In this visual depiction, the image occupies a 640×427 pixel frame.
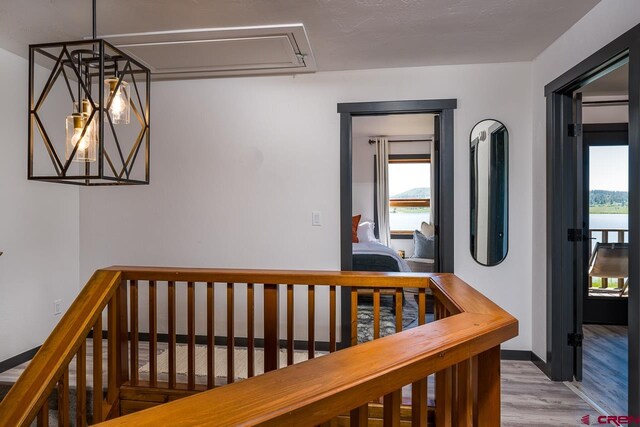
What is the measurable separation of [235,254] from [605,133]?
13.2ft

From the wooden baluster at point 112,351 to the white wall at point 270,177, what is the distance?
4.70 ft

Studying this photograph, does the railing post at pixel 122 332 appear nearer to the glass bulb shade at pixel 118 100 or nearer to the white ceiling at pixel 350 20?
the glass bulb shade at pixel 118 100

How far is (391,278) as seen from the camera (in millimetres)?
1869

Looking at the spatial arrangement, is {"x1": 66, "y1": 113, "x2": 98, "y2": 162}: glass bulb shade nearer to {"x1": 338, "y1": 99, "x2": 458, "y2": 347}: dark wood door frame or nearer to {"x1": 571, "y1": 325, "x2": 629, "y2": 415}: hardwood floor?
{"x1": 338, "y1": 99, "x2": 458, "y2": 347}: dark wood door frame

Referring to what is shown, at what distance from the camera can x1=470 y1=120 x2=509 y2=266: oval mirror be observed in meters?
3.12

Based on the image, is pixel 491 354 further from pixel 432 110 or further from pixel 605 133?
pixel 605 133

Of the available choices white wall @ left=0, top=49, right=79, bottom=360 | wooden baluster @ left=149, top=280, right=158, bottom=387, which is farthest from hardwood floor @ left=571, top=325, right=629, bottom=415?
white wall @ left=0, top=49, right=79, bottom=360

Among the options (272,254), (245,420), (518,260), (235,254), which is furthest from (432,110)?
(245,420)

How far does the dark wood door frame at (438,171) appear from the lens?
3145mm

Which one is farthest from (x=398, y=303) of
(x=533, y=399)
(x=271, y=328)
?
(x=533, y=399)

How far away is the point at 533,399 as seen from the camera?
7.93 feet

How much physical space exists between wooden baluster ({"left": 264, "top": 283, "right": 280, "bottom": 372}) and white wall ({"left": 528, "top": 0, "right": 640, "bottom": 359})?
6.85 ft

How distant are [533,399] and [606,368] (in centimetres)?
95

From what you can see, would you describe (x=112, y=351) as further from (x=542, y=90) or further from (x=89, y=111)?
(x=542, y=90)
